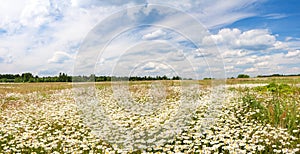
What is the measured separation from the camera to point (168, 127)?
274 inches

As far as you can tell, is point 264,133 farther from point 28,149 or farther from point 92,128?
point 28,149

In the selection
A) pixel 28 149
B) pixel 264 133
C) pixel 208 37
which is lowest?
pixel 28 149

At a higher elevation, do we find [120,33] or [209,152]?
[120,33]

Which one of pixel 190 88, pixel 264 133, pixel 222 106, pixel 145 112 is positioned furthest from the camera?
pixel 190 88

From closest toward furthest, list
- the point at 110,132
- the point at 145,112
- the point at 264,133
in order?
the point at 264,133, the point at 110,132, the point at 145,112

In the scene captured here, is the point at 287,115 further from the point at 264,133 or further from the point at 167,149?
the point at 167,149

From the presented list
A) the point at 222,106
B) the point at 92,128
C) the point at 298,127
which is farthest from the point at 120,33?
the point at 298,127

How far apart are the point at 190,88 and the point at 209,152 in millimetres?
12664

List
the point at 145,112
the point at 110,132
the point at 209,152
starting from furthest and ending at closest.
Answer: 1. the point at 145,112
2. the point at 110,132
3. the point at 209,152

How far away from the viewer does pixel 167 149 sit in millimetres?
5344

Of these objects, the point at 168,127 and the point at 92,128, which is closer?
the point at 168,127

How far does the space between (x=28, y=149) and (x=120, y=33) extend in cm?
469

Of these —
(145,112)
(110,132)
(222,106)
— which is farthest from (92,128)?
(222,106)

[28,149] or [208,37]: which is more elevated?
[208,37]
